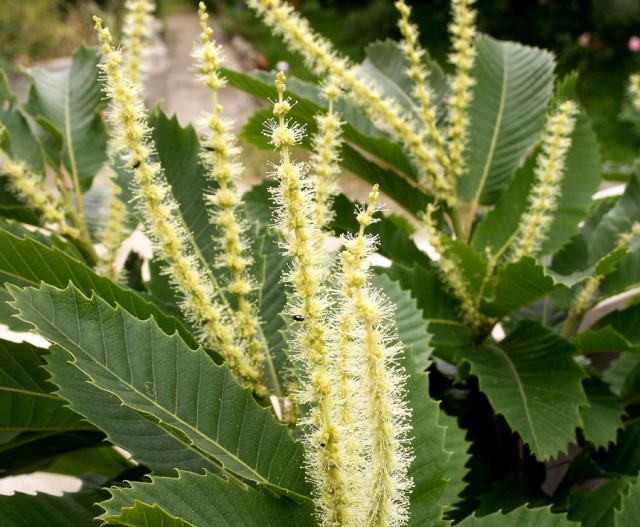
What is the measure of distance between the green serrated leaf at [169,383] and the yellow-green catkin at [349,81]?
669 mm

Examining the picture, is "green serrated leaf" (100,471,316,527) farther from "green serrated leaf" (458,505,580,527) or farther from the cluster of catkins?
"green serrated leaf" (458,505,580,527)

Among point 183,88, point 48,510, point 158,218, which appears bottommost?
point 48,510

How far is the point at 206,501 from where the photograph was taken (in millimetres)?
795

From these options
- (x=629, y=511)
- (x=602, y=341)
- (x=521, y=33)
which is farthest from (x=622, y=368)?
(x=521, y=33)

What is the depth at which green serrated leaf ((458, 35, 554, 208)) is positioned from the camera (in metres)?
1.59

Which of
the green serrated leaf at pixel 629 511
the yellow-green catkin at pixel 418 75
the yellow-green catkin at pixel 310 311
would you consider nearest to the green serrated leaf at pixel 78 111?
the yellow-green catkin at pixel 418 75

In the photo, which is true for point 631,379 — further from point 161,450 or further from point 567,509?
point 161,450

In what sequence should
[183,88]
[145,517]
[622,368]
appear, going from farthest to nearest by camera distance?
[183,88]
[622,368]
[145,517]

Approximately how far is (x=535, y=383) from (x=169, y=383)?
0.76 metres

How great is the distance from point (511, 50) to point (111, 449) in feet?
3.98

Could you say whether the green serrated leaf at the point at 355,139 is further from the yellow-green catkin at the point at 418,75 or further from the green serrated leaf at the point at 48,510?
the green serrated leaf at the point at 48,510

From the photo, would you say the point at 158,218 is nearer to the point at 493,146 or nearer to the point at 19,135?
the point at 19,135

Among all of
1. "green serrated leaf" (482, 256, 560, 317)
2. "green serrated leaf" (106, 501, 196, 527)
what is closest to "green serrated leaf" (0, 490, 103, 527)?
"green serrated leaf" (106, 501, 196, 527)

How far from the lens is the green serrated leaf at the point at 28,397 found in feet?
3.22
